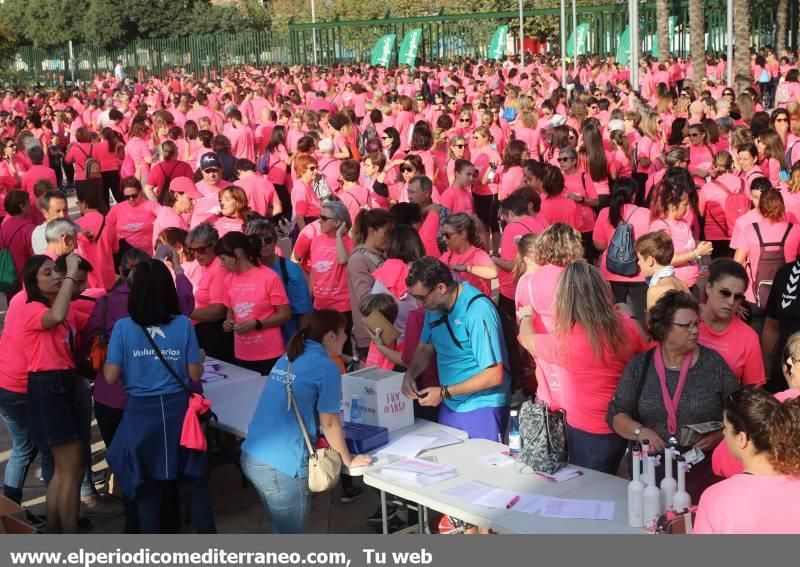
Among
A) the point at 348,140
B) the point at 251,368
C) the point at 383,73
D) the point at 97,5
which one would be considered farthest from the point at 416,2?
the point at 251,368

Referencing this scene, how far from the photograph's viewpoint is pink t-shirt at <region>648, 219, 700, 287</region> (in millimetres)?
7586

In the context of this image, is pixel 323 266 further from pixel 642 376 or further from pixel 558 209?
pixel 642 376

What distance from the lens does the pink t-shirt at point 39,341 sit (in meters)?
5.84

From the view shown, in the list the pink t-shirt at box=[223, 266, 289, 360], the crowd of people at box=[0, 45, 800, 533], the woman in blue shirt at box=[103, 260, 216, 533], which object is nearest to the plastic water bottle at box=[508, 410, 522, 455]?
A: the crowd of people at box=[0, 45, 800, 533]

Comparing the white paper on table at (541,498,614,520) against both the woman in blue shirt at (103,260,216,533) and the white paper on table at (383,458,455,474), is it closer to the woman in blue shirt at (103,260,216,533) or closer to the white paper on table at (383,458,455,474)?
the white paper on table at (383,458,455,474)

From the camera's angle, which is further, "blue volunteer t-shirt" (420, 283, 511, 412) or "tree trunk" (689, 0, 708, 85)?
"tree trunk" (689, 0, 708, 85)

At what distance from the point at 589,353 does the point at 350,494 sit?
2.29 meters

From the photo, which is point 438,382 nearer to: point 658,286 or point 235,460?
point 658,286

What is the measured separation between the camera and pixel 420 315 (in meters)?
5.99

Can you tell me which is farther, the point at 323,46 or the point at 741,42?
the point at 323,46

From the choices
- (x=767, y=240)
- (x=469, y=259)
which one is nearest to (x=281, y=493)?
(x=469, y=259)

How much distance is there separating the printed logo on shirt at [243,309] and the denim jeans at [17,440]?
1480mm

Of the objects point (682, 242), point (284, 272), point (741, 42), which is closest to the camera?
point (284, 272)

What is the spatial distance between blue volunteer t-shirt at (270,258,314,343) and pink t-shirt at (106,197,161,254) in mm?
2639
